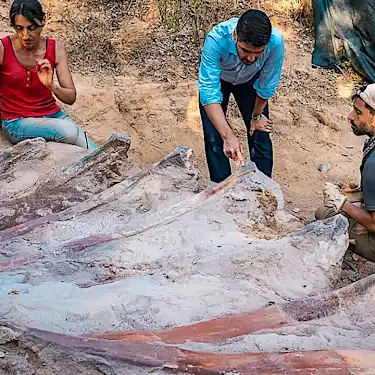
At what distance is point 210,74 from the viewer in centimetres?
336

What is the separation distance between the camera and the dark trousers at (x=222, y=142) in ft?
12.2

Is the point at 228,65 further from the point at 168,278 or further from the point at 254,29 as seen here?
the point at 168,278

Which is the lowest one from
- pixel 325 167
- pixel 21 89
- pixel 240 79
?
pixel 325 167

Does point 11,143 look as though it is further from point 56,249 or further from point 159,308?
point 159,308

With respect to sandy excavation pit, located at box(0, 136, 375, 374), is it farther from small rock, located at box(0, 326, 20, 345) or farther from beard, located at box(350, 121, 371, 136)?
beard, located at box(350, 121, 371, 136)

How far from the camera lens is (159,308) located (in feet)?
6.66

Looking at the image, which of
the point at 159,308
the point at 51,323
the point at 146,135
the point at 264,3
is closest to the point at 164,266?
the point at 159,308

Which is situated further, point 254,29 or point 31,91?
point 31,91

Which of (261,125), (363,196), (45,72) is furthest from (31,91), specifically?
(363,196)

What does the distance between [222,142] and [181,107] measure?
172cm

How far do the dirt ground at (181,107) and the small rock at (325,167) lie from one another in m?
0.03

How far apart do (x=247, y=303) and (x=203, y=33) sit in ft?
14.8

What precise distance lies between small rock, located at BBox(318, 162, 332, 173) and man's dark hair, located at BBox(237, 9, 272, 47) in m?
2.05

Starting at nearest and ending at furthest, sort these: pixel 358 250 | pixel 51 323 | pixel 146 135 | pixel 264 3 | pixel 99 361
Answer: pixel 99 361 → pixel 51 323 → pixel 358 250 → pixel 146 135 → pixel 264 3
